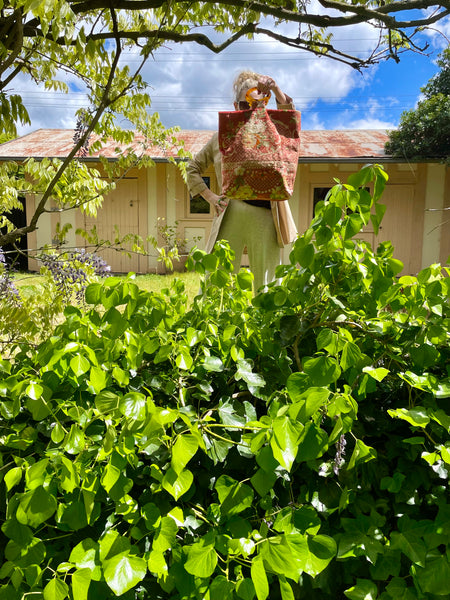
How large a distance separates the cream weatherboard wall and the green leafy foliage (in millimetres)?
11200

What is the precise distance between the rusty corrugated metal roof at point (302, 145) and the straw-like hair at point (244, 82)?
8.51 metres

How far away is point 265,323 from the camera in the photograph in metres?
1.15

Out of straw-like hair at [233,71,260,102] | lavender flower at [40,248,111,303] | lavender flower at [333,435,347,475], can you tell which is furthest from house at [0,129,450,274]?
lavender flower at [333,435,347,475]

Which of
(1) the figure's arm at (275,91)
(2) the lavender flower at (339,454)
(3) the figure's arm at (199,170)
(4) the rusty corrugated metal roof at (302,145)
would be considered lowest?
(2) the lavender flower at (339,454)

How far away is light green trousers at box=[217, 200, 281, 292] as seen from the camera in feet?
9.53

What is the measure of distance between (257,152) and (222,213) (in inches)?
17.2

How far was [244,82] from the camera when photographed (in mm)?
2814

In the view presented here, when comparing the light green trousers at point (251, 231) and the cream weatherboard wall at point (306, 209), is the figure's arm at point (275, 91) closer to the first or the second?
the light green trousers at point (251, 231)

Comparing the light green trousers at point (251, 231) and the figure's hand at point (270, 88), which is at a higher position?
the figure's hand at point (270, 88)

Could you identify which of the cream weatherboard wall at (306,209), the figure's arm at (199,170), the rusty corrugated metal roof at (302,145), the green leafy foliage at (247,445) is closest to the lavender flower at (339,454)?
the green leafy foliage at (247,445)

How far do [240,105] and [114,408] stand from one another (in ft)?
8.03

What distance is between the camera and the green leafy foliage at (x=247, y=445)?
0.80 m

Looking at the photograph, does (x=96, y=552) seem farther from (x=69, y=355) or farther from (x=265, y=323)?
(x=265, y=323)

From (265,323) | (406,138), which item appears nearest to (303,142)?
(406,138)
